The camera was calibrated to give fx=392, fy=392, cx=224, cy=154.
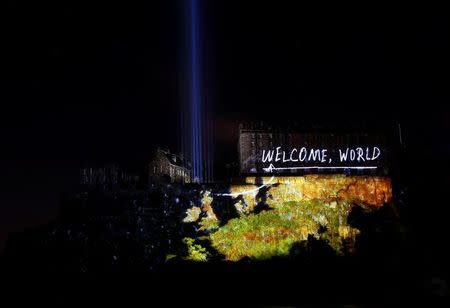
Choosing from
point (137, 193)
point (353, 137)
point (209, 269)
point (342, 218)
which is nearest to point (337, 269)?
point (342, 218)

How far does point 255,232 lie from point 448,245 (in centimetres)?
733

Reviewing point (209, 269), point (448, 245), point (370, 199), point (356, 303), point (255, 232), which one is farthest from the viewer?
point (370, 199)

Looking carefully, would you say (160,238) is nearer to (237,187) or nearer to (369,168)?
(237,187)

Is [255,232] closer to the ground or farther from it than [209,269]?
farther from it

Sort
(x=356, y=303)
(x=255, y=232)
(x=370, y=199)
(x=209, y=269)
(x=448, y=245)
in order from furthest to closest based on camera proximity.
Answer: (x=370, y=199)
(x=255, y=232)
(x=209, y=269)
(x=448, y=245)
(x=356, y=303)

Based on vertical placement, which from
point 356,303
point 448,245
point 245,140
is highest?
point 245,140

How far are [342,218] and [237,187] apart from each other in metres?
4.95

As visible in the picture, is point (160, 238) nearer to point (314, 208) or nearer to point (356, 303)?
point (314, 208)

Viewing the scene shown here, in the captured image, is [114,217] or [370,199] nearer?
[114,217]

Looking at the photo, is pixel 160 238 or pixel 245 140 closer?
pixel 160 238

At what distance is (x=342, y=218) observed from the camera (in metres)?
17.8

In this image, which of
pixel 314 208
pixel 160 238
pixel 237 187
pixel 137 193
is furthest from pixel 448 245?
pixel 137 193

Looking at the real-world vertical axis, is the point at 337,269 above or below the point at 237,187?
below

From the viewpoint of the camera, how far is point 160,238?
16.9m
